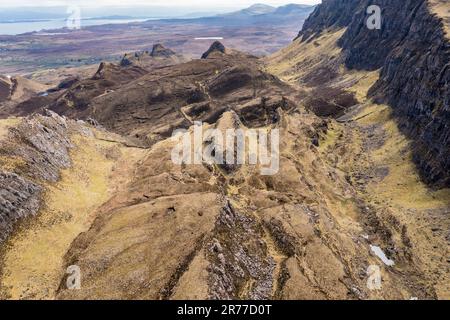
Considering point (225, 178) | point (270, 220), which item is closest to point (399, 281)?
point (270, 220)

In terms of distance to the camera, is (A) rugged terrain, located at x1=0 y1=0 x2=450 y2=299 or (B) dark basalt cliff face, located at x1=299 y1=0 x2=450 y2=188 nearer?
(A) rugged terrain, located at x1=0 y1=0 x2=450 y2=299

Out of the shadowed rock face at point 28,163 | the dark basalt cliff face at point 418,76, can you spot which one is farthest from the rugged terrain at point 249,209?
the dark basalt cliff face at point 418,76

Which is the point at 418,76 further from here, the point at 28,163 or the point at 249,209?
the point at 28,163

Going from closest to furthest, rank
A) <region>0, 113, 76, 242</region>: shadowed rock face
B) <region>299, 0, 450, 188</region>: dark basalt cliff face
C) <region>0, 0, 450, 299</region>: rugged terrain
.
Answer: <region>0, 0, 450, 299</region>: rugged terrain
<region>0, 113, 76, 242</region>: shadowed rock face
<region>299, 0, 450, 188</region>: dark basalt cliff face

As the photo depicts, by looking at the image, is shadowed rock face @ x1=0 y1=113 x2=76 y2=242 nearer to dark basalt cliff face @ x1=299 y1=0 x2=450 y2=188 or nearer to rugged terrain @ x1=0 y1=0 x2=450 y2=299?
rugged terrain @ x1=0 y1=0 x2=450 y2=299

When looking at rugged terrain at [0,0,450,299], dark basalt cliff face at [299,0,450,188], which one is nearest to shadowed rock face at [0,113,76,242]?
rugged terrain at [0,0,450,299]

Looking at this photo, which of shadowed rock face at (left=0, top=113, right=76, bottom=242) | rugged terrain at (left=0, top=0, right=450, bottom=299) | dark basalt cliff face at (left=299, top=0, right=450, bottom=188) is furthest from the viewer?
dark basalt cliff face at (left=299, top=0, right=450, bottom=188)

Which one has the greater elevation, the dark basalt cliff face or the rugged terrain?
the dark basalt cliff face
